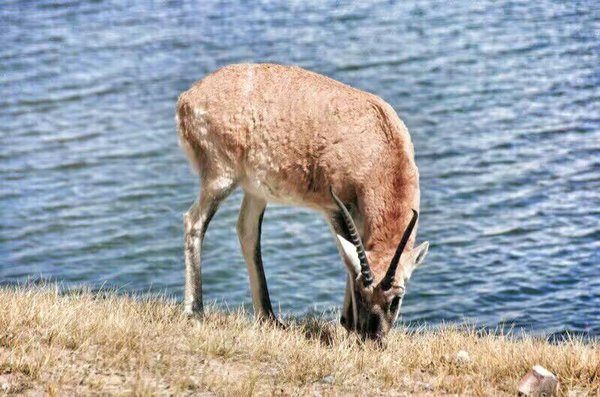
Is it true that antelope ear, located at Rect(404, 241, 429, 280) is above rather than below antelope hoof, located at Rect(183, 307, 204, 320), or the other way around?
above

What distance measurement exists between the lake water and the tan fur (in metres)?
2.49

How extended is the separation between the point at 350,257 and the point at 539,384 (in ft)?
5.70

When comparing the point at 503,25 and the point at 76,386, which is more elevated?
the point at 76,386

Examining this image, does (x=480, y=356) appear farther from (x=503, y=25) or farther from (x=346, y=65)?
(x=503, y=25)

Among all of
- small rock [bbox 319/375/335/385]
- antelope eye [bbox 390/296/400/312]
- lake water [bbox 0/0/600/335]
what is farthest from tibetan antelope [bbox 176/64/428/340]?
lake water [bbox 0/0/600/335]

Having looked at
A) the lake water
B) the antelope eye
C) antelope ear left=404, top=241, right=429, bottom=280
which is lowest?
the lake water

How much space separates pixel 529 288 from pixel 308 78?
15.3 feet

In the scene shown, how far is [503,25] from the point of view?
79.8ft

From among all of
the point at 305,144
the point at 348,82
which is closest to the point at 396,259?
the point at 305,144

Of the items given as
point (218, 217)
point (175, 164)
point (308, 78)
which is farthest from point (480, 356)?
point (175, 164)

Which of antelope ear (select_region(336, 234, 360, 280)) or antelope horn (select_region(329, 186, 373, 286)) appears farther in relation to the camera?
antelope ear (select_region(336, 234, 360, 280))

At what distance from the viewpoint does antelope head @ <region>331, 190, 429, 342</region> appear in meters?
9.15

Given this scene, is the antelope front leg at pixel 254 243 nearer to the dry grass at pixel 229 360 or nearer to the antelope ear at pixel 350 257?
the dry grass at pixel 229 360

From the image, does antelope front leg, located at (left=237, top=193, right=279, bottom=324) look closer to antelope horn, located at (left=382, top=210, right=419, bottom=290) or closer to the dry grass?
the dry grass
